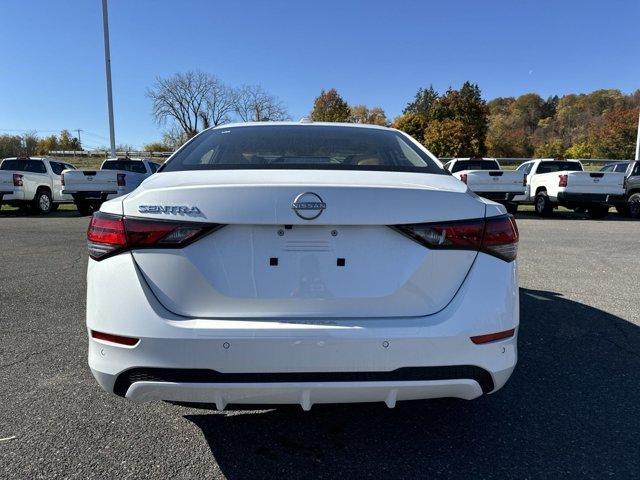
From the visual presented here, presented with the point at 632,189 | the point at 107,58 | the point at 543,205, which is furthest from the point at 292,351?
the point at 107,58

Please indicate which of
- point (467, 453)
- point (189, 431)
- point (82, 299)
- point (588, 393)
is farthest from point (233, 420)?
point (82, 299)

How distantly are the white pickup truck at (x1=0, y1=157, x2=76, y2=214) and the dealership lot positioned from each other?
12077mm

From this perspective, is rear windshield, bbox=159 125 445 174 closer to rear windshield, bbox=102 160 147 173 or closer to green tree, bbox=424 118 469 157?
rear windshield, bbox=102 160 147 173

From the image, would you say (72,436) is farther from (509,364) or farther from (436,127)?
(436,127)

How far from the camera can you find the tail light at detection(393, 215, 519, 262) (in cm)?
202

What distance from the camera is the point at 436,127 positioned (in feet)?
182

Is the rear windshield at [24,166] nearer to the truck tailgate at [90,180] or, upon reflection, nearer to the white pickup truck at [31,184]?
the white pickup truck at [31,184]

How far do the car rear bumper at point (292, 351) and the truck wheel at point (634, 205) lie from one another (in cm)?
1525

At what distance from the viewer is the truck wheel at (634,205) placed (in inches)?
575

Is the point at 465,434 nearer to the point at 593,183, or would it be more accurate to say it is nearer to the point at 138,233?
the point at 138,233

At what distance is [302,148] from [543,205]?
14248mm

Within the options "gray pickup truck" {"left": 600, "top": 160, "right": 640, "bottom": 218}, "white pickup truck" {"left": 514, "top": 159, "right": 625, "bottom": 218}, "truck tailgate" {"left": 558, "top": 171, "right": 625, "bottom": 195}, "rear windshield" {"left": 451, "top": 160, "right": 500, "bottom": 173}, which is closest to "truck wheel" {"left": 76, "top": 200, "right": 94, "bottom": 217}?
"rear windshield" {"left": 451, "top": 160, "right": 500, "bottom": 173}

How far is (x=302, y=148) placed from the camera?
10.1ft

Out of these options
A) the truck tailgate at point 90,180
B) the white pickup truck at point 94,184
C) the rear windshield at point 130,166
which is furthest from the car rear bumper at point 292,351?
the rear windshield at point 130,166
